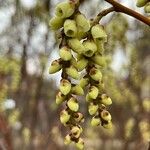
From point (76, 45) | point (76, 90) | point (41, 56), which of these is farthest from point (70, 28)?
point (41, 56)

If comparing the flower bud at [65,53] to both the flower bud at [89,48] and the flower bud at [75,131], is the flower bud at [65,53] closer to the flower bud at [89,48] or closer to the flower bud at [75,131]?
the flower bud at [89,48]

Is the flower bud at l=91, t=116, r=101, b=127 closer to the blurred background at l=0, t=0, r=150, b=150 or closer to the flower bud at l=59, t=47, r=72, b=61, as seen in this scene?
the flower bud at l=59, t=47, r=72, b=61

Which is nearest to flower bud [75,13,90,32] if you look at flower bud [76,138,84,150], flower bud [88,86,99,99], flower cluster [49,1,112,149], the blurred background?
flower cluster [49,1,112,149]

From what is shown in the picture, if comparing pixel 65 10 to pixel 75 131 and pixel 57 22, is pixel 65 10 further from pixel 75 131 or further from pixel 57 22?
pixel 75 131

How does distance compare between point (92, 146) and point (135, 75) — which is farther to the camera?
point (92, 146)

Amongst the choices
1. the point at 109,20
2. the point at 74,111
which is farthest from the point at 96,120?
the point at 109,20

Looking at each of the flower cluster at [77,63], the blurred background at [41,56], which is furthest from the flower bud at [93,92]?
the blurred background at [41,56]

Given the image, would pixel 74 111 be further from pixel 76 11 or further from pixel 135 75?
pixel 135 75
